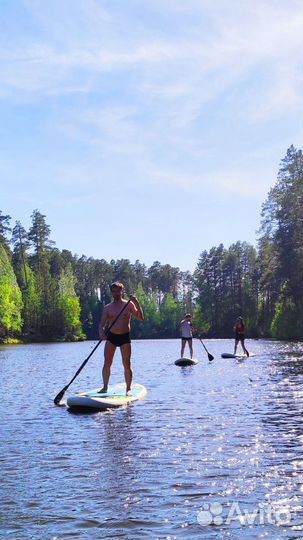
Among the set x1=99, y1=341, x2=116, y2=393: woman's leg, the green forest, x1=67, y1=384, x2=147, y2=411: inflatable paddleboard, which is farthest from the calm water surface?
the green forest

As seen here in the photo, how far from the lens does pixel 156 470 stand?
721 cm

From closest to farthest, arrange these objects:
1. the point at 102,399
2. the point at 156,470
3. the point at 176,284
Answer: the point at 156,470 → the point at 102,399 → the point at 176,284

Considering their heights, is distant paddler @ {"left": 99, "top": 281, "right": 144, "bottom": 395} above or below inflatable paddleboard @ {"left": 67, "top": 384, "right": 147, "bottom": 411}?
above

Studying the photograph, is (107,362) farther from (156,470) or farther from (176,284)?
(176,284)

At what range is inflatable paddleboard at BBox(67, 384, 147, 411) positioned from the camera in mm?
12273

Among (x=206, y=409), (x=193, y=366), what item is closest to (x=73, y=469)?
(x=206, y=409)

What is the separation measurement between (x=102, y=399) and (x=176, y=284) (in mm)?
159408

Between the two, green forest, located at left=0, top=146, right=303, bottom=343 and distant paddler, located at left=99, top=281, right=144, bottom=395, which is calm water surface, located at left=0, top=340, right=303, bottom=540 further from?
green forest, located at left=0, top=146, right=303, bottom=343

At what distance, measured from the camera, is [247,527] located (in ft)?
17.1

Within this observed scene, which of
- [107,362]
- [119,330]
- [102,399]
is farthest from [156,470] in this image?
[119,330]

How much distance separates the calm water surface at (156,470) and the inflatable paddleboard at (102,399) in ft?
0.84

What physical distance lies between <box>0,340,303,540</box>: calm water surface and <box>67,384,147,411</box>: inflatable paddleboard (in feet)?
0.84

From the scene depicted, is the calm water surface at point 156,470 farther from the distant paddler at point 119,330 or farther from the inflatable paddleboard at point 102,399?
the distant paddler at point 119,330

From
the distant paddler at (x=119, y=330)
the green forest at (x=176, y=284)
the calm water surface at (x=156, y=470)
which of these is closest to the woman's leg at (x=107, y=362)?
the distant paddler at (x=119, y=330)
